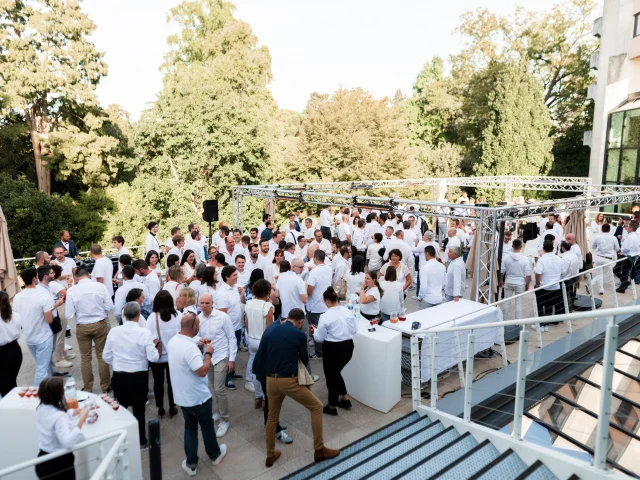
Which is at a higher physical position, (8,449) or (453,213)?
(453,213)

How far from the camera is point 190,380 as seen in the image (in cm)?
433

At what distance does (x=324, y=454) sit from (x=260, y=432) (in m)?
0.95

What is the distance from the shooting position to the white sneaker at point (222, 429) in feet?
16.9

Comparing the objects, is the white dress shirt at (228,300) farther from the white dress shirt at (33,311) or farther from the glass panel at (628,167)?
the glass panel at (628,167)

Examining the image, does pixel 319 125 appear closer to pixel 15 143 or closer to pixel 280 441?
pixel 15 143

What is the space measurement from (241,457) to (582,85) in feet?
111

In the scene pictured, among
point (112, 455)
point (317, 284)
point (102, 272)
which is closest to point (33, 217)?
point (102, 272)

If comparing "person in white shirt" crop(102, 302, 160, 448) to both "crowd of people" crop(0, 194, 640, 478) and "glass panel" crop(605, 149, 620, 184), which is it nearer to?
"crowd of people" crop(0, 194, 640, 478)

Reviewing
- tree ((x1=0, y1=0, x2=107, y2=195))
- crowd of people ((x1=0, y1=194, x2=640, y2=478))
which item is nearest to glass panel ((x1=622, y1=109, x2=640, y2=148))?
crowd of people ((x1=0, y1=194, x2=640, y2=478))

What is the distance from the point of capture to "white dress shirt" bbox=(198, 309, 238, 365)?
5.13m

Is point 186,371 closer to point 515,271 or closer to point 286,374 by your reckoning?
point 286,374

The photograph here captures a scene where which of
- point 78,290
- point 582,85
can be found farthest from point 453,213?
point 582,85

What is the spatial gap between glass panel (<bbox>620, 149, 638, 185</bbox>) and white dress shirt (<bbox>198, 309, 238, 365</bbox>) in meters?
22.3

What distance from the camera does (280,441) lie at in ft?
16.7
